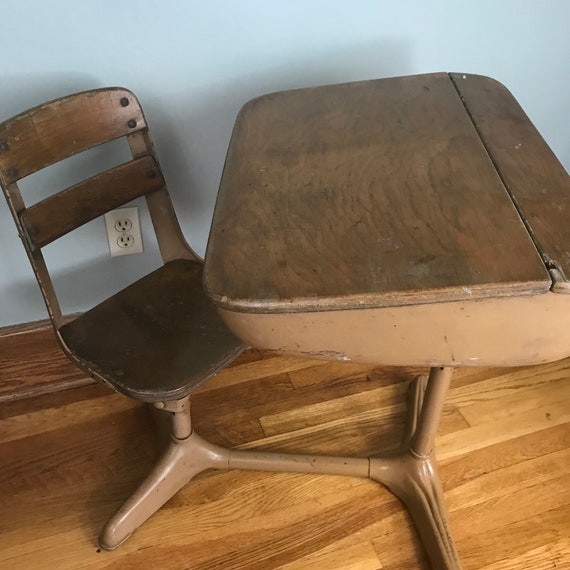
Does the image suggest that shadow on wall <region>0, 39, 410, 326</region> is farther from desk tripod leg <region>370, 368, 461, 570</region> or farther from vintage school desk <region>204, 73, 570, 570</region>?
desk tripod leg <region>370, 368, 461, 570</region>

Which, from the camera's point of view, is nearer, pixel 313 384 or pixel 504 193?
pixel 504 193

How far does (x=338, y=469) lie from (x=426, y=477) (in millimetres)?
180

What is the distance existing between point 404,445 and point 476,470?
160 millimetres

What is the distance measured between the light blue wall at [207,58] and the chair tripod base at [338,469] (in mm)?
468

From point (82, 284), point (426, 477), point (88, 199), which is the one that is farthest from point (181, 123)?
point (426, 477)

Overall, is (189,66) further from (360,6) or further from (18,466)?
(18,466)

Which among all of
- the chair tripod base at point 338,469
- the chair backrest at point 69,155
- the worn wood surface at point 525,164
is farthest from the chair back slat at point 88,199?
the worn wood surface at point 525,164

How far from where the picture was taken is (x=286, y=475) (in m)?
1.36

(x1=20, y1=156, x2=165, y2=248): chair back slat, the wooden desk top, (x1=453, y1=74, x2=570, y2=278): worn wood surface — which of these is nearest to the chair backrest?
(x1=20, y1=156, x2=165, y2=248): chair back slat

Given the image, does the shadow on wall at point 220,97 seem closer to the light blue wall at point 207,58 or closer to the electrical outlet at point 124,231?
the light blue wall at point 207,58

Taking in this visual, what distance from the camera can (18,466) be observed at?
1.38m

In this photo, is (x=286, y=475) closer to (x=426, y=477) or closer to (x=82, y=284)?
(x=426, y=477)

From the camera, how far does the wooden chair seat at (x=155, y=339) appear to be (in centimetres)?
104

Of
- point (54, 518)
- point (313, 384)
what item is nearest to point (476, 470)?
point (313, 384)
